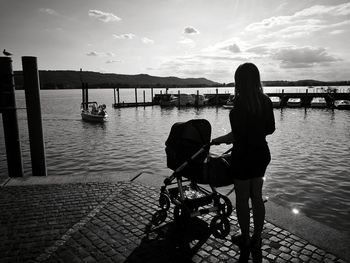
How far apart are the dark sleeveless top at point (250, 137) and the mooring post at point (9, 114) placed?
6.13 m

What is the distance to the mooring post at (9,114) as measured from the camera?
22.9 feet

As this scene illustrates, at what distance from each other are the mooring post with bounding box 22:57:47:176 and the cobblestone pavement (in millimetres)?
1967

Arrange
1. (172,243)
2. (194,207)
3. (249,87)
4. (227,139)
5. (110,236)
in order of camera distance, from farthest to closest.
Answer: (194,207)
(110,236)
(172,243)
(227,139)
(249,87)

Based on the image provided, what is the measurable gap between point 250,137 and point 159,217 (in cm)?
240

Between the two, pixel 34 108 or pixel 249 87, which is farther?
pixel 34 108

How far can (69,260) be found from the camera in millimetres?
3615

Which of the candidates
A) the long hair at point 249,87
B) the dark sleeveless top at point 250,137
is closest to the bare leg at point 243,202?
the dark sleeveless top at point 250,137

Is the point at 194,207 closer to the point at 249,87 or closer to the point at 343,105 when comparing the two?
the point at 249,87

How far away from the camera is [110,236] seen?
13.9 ft

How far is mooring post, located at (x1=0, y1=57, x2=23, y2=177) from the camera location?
275 inches

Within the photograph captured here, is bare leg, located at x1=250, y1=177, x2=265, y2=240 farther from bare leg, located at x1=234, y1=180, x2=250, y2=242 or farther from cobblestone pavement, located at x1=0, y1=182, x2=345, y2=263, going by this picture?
cobblestone pavement, located at x1=0, y1=182, x2=345, y2=263

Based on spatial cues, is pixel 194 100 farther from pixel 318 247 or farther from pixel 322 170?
pixel 318 247

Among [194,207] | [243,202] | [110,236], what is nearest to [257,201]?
[243,202]

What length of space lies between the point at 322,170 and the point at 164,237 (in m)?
9.71
